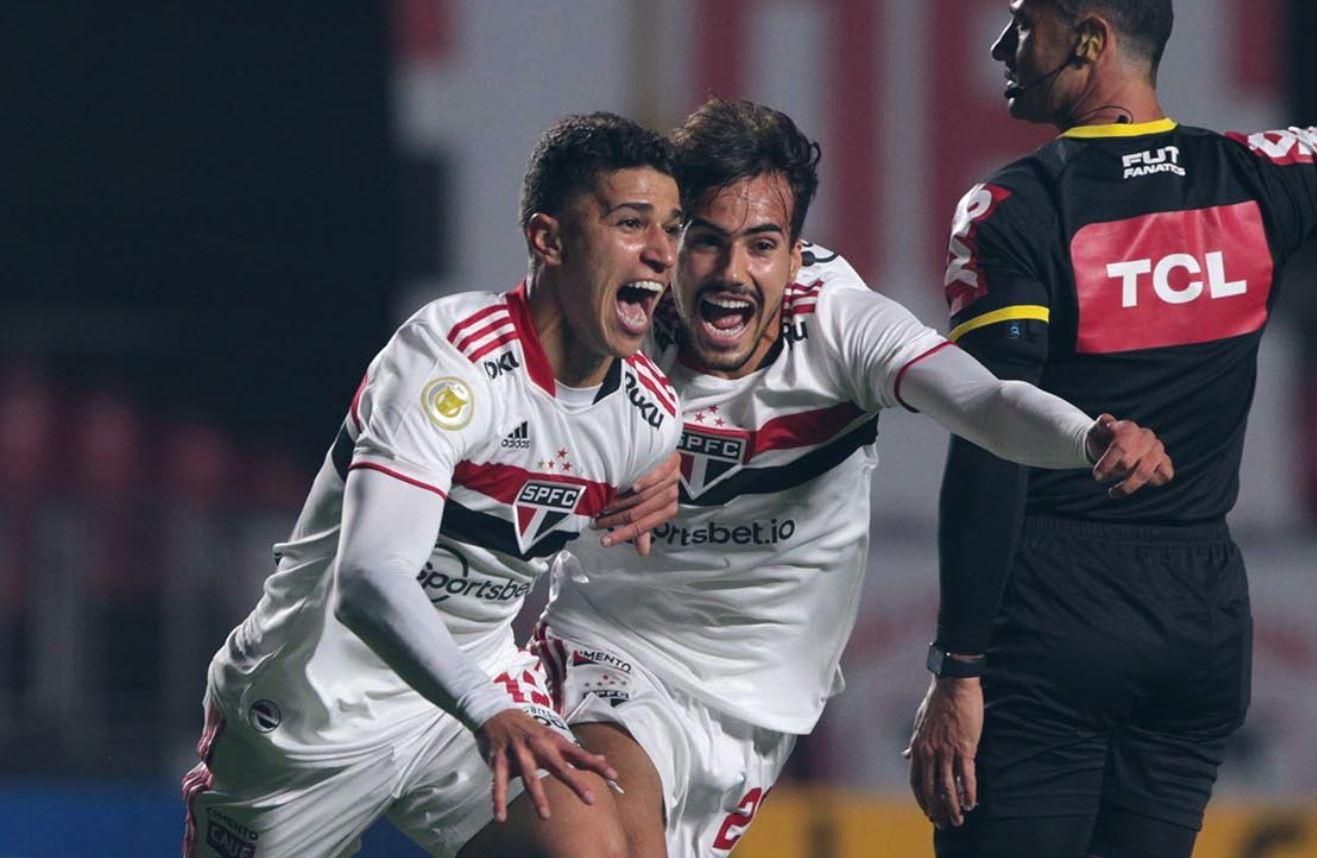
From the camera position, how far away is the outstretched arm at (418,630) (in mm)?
2771

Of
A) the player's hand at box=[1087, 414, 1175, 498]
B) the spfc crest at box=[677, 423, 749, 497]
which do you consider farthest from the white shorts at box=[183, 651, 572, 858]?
the player's hand at box=[1087, 414, 1175, 498]

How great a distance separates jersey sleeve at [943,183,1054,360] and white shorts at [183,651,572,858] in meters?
0.88

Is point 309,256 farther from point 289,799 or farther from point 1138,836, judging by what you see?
point 1138,836

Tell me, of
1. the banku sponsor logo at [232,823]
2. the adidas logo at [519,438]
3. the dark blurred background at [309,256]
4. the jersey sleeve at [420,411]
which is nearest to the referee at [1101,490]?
the adidas logo at [519,438]

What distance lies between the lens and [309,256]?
8164 mm

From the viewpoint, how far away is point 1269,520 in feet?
24.1

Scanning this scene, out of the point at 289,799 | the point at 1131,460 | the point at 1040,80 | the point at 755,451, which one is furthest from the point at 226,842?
the point at 1040,80

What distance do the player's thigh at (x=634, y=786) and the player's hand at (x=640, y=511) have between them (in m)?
0.31

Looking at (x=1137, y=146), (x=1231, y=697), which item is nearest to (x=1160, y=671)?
(x=1231, y=697)

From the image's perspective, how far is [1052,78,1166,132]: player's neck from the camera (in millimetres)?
3553

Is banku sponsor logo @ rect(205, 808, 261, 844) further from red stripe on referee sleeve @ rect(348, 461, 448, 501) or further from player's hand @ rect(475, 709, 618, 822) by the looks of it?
player's hand @ rect(475, 709, 618, 822)

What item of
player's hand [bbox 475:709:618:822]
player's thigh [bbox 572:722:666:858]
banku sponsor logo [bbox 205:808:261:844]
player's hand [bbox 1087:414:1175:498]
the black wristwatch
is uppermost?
player's hand [bbox 1087:414:1175:498]

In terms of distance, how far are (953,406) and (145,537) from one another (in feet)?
15.5

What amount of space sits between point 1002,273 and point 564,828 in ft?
3.39
